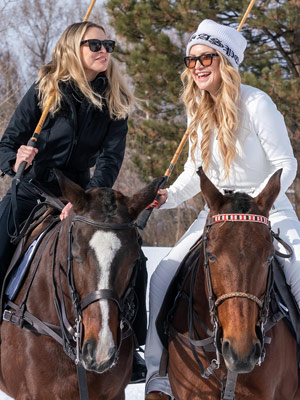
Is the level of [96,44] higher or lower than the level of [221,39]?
higher

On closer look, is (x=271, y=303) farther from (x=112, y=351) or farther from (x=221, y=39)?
(x=221, y=39)

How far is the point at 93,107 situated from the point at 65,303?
1624 millimetres

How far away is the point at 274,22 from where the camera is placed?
1580cm

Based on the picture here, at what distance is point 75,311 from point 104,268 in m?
0.34

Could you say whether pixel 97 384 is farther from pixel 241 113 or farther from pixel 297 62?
pixel 297 62

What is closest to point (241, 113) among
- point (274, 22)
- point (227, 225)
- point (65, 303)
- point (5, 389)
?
point (227, 225)

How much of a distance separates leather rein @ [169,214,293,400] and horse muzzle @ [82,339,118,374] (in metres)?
0.56

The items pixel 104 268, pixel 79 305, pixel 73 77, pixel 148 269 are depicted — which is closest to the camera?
pixel 104 268

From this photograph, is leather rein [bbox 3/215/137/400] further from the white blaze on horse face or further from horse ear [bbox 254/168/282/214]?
horse ear [bbox 254/168/282/214]

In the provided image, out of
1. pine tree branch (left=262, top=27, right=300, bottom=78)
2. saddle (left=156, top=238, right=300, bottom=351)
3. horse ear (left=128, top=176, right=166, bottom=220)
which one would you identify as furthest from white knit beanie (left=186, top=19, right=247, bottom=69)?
pine tree branch (left=262, top=27, right=300, bottom=78)

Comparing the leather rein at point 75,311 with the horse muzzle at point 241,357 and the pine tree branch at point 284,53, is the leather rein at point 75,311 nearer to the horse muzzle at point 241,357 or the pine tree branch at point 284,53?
the horse muzzle at point 241,357

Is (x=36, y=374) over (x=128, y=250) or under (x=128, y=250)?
under

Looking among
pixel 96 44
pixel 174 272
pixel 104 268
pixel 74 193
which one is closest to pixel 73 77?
pixel 96 44

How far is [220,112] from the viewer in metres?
4.29
